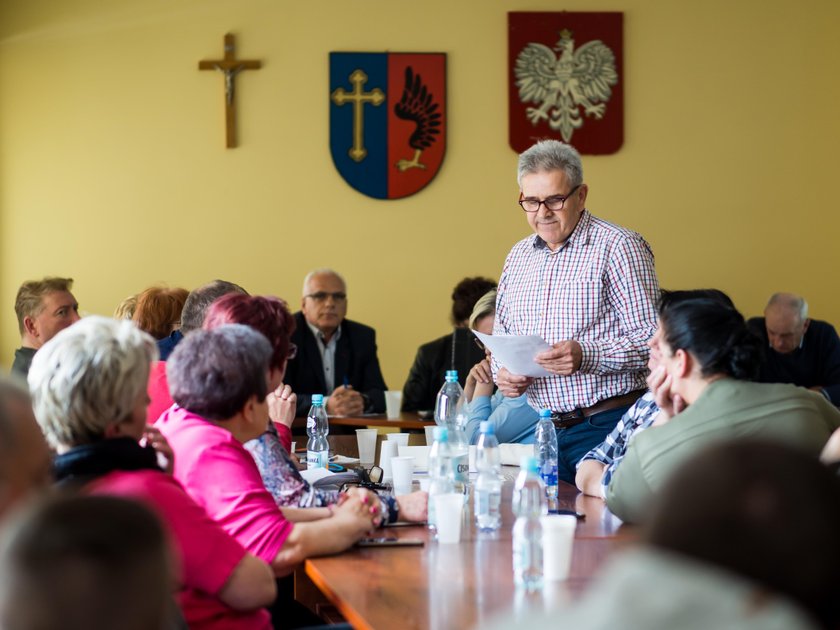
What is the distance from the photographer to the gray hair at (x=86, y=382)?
1.98 meters

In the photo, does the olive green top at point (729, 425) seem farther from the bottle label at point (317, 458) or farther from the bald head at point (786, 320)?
the bald head at point (786, 320)

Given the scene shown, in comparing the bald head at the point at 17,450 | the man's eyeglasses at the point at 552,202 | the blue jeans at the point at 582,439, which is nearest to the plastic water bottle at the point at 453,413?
the blue jeans at the point at 582,439

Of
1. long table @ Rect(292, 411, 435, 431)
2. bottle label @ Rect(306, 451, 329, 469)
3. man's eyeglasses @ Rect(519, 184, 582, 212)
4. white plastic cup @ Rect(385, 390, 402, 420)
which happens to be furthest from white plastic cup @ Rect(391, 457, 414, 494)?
white plastic cup @ Rect(385, 390, 402, 420)

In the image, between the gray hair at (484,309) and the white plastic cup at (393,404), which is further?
the white plastic cup at (393,404)

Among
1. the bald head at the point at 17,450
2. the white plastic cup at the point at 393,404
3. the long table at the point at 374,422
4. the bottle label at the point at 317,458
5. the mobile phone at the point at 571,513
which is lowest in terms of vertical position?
the long table at the point at 374,422

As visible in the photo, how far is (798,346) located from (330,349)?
2.97 m

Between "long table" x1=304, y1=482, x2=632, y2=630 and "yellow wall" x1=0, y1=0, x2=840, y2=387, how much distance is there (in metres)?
4.57

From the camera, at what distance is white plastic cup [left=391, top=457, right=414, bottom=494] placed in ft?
10.3

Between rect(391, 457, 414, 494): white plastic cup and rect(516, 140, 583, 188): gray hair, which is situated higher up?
rect(516, 140, 583, 188): gray hair

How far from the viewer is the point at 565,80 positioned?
7.21 meters

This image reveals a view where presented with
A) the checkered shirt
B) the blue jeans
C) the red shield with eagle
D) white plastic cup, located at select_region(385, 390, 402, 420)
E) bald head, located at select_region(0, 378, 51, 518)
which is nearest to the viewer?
bald head, located at select_region(0, 378, 51, 518)

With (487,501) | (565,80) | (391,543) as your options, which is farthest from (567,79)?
(391,543)

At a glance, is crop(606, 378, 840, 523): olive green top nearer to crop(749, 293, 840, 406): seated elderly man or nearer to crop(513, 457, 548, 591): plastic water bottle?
crop(513, 457, 548, 591): plastic water bottle

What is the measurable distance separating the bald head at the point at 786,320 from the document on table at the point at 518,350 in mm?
3571
